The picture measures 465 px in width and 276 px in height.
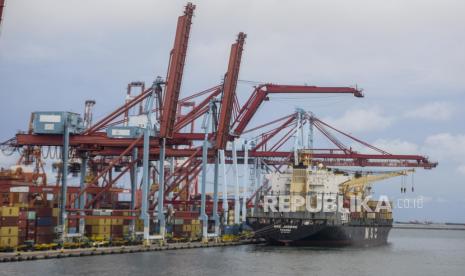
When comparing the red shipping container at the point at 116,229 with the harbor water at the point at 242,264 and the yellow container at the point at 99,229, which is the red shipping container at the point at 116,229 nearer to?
the yellow container at the point at 99,229

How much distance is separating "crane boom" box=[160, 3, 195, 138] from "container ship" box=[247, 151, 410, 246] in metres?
14.3

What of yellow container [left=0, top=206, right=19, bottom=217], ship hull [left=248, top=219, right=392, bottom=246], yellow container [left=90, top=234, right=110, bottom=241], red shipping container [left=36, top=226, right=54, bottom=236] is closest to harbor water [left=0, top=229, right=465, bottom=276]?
ship hull [left=248, top=219, right=392, bottom=246]

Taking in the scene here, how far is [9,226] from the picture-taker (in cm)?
4794

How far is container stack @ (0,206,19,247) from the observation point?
4747 cm

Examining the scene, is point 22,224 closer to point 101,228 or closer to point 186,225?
point 101,228

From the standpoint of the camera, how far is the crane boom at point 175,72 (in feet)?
195

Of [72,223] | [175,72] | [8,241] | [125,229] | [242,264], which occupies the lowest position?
[242,264]

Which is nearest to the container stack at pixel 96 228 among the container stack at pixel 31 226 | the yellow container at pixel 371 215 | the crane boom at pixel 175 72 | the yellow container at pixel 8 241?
the container stack at pixel 31 226

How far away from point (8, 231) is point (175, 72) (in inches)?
786

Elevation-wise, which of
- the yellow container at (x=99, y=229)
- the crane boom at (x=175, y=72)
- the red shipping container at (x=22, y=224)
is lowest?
the yellow container at (x=99, y=229)

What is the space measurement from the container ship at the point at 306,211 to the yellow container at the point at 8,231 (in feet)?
84.7

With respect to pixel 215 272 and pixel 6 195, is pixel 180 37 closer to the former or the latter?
pixel 6 195

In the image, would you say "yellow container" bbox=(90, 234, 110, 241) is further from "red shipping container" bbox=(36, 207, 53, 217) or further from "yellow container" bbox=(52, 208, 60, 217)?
"red shipping container" bbox=(36, 207, 53, 217)

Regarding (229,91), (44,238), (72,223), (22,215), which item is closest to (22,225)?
(22,215)
